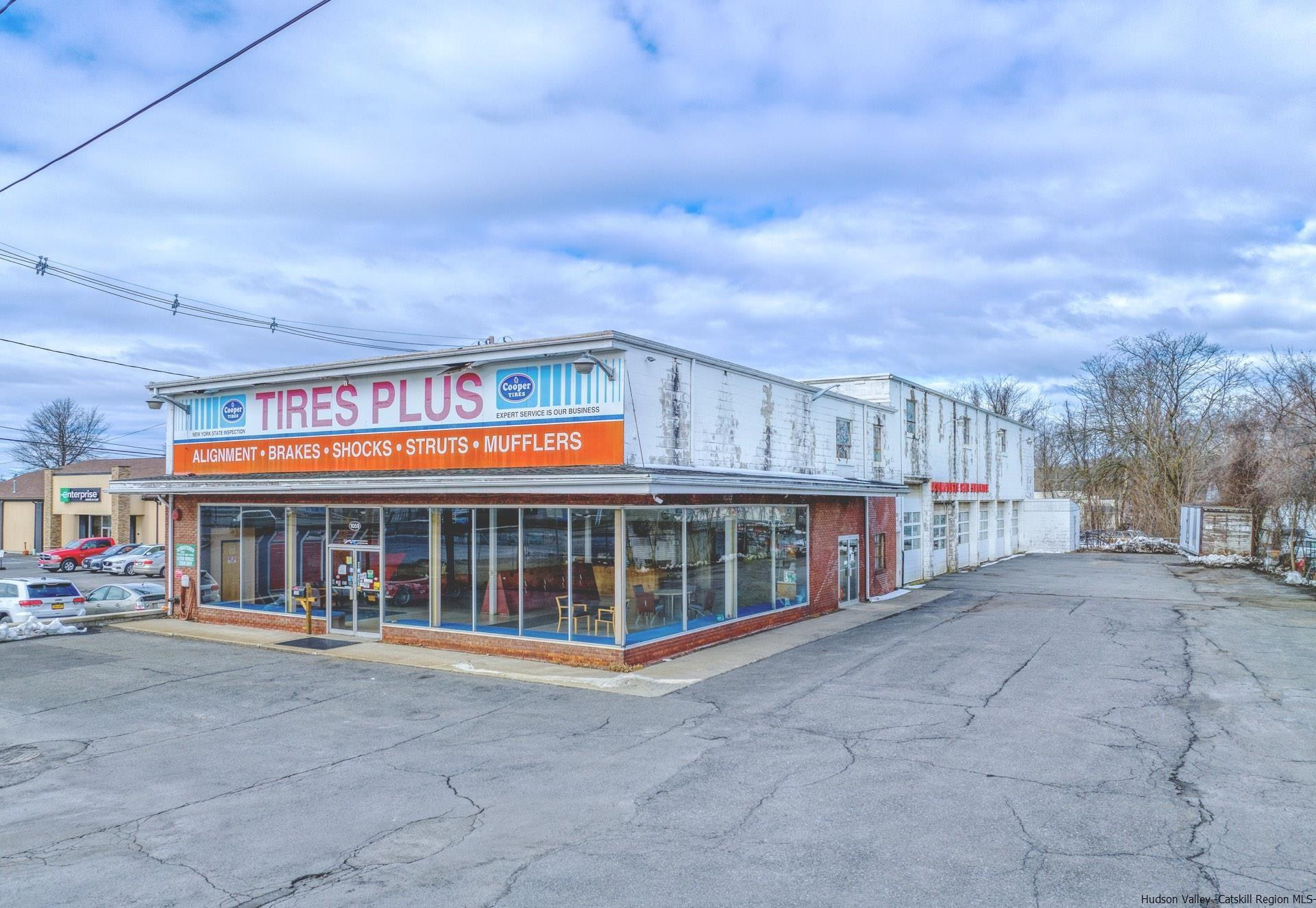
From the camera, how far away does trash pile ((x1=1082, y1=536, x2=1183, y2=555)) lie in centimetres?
4509

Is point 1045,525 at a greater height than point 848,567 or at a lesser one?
lesser

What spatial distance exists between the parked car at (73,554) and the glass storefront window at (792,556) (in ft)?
130

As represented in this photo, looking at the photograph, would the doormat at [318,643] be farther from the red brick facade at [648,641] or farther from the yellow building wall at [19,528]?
the yellow building wall at [19,528]

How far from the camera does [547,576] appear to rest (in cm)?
1590

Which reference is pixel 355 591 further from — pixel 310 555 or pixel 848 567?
pixel 848 567

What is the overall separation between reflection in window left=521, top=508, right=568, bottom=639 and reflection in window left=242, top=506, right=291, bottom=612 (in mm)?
7502

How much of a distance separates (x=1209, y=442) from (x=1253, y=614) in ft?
117

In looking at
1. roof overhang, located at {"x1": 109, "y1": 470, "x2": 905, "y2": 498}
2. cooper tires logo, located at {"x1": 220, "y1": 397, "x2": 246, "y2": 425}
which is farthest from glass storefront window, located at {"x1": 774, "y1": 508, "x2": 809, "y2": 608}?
cooper tires logo, located at {"x1": 220, "y1": 397, "x2": 246, "y2": 425}

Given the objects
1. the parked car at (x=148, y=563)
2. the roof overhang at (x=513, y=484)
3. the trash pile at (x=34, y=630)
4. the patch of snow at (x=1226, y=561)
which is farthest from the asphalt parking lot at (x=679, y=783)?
the parked car at (x=148, y=563)

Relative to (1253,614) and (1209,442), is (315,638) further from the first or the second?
(1209,442)

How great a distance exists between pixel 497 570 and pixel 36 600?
512 inches

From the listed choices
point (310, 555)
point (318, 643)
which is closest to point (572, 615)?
point (318, 643)

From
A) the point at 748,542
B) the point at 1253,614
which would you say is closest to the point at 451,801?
the point at 748,542

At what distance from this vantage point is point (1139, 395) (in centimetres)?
5494
